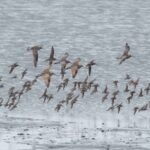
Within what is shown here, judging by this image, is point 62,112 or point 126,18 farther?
point 126,18

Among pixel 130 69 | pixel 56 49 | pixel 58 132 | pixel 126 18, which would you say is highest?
pixel 126 18

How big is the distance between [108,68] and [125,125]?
151 feet

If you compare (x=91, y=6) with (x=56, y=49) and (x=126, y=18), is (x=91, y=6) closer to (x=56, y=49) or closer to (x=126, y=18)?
(x=126, y=18)

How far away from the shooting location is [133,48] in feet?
407

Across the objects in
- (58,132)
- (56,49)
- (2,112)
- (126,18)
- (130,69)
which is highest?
(126,18)

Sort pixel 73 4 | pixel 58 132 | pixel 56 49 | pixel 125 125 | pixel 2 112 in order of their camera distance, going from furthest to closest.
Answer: pixel 73 4
pixel 56 49
pixel 2 112
pixel 125 125
pixel 58 132

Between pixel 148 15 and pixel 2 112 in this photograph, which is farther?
pixel 148 15

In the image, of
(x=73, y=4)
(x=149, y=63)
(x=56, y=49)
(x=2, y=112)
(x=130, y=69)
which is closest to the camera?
(x=2, y=112)

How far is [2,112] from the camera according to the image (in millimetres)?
54562

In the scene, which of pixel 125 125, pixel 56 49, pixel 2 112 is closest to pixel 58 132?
pixel 125 125

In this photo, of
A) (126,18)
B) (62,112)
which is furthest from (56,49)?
(62,112)

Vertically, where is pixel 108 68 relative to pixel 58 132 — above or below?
above

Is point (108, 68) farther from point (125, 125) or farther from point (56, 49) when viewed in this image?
point (125, 125)

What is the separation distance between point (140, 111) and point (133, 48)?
68948mm
